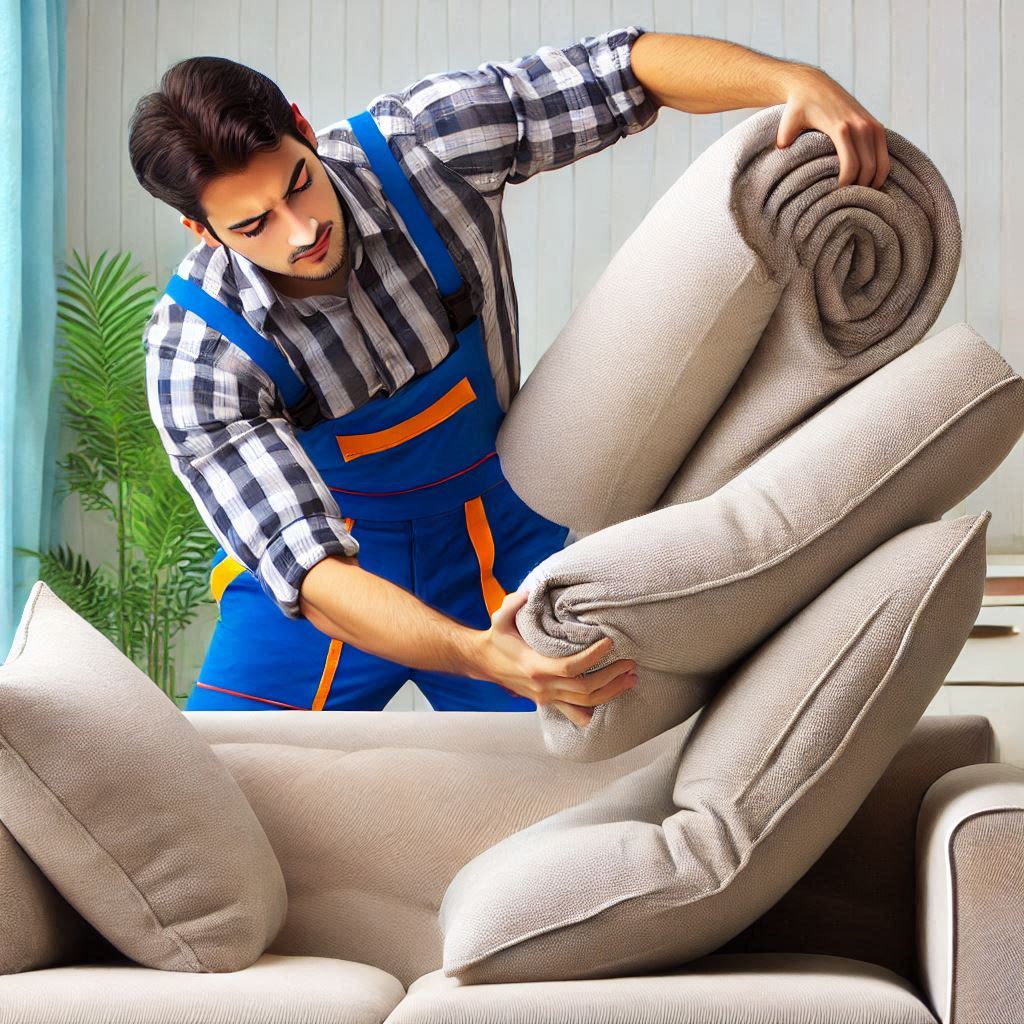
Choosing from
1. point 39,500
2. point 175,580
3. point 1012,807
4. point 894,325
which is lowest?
point 175,580

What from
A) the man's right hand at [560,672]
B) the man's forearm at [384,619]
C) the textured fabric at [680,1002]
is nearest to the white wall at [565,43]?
the man's forearm at [384,619]

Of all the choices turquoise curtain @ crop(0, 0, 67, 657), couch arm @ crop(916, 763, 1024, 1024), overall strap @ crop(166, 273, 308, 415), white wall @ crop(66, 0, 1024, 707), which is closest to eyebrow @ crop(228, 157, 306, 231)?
overall strap @ crop(166, 273, 308, 415)

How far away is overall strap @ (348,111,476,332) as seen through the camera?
1.58 m

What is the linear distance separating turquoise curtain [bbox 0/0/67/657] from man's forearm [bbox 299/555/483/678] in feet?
5.85

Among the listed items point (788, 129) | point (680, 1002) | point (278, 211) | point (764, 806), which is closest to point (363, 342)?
point (278, 211)

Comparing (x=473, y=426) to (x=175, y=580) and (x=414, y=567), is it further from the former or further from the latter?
(x=175, y=580)

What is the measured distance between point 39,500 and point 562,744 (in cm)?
235

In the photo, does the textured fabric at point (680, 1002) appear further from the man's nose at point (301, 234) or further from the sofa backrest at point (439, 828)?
the man's nose at point (301, 234)

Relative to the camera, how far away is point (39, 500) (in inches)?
120

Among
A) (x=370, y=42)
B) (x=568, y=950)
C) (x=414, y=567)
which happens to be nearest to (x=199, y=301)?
(x=414, y=567)

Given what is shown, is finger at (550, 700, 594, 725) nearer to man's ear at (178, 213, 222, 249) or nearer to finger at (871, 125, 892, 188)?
finger at (871, 125, 892, 188)

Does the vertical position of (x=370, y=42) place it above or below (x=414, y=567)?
above

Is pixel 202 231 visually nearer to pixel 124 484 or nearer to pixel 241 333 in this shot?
pixel 241 333

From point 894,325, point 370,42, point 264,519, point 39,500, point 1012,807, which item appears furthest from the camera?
point 370,42
